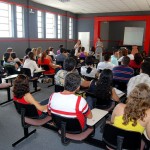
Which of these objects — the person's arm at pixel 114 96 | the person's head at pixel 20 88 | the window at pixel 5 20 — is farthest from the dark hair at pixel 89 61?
the window at pixel 5 20

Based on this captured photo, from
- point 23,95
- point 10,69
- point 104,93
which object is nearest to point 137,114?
point 104,93

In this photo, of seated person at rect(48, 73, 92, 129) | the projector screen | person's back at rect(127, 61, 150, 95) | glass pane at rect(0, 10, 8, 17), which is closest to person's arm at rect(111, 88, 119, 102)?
person's back at rect(127, 61, 150, 95)

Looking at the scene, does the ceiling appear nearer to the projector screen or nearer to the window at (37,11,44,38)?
the window at (37,11,44,38)

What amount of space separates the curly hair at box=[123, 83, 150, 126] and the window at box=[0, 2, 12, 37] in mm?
7592

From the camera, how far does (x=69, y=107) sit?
1959 millimetres

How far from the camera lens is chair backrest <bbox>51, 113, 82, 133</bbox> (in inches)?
78.1

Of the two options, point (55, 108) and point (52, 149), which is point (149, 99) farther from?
point (52, 149)

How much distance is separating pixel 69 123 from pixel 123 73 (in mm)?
2567

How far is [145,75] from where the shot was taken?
312 centimetres

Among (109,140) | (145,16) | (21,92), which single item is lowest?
(109,140)

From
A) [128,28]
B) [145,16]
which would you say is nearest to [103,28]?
[128,28]

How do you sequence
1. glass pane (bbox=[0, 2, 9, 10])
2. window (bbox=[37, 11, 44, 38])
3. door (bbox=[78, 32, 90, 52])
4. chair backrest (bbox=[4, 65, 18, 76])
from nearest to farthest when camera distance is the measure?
chair backrest (bbox=[4, 65, 18, 76]) < glass pane (bbox=[0, 2, 9, 10]) < window (bbox=[37, 11, 44, 38]) < door (bbox=[78, 32, 90, 52])

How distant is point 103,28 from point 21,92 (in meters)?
12.8

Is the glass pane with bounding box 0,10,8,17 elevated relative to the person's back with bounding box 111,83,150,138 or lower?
elevated
